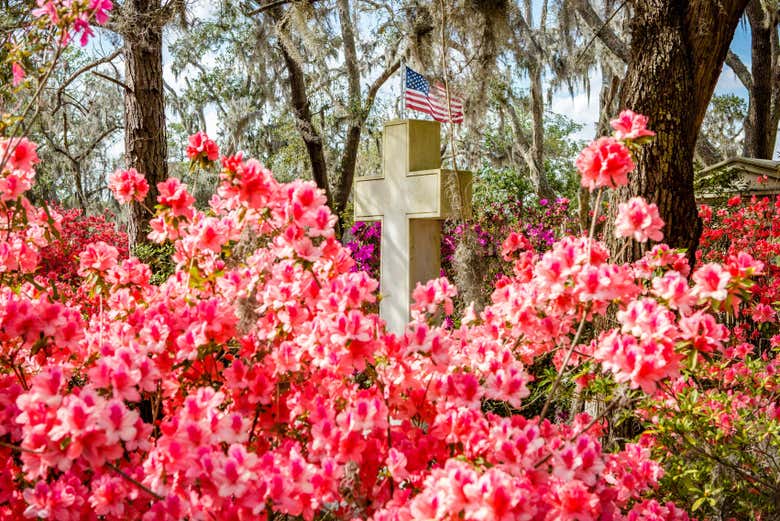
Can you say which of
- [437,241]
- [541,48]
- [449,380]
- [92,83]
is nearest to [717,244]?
[437,241]

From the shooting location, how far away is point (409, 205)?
15.1 feet

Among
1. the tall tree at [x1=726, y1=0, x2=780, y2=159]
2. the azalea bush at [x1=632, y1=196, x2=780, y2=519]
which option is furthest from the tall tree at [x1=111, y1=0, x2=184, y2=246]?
the tall tree at [x1=726, y1=0, x2=780, y2=159]

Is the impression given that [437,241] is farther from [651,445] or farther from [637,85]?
[651,445]

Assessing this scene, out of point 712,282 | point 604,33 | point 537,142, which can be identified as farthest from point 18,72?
point 537,142

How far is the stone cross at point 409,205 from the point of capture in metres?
4.52

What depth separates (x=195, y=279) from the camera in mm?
2180

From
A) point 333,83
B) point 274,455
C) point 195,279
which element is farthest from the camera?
point 333,83

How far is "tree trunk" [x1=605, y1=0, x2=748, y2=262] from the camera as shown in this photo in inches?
147

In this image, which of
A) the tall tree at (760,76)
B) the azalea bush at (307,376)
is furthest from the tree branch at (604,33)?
the azalea bush at (307,376)

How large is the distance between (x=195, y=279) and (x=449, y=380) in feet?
2.95

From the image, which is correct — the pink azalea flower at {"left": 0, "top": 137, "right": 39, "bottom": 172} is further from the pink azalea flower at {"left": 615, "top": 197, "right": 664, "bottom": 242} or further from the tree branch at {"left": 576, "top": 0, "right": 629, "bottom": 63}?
the tree branch at {"left": 576, "top": 0, "right": 629, "bottom": 63}

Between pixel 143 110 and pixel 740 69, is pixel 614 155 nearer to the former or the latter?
pixel 143 110

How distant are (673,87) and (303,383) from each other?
281 centimetres

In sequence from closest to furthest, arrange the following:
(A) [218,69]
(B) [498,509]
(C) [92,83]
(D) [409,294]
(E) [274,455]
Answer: (B) [498,509] < (E) [274,455] < (D) [409,294] < (A) [218,69] < (C) [92,83]
